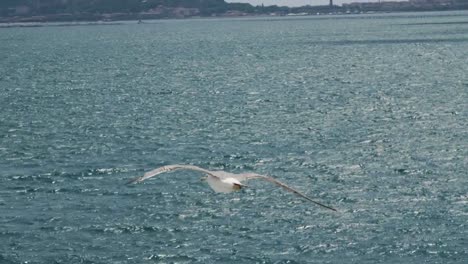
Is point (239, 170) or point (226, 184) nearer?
point (226, 184)

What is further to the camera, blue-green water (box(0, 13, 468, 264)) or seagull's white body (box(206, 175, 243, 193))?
blue-green water (box(0, 13, 468, 264))

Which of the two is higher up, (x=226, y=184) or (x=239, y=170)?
(x=226, y=184)

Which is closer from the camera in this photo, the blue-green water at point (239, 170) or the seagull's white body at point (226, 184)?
the seagull's white body at point (226, 184)

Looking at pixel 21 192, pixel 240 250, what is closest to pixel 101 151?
pixel 21 192

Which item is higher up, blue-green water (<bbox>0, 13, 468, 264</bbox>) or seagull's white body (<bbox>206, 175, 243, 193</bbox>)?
seagull's white body (<bbox>206, 175, 243, 193</bbox>)

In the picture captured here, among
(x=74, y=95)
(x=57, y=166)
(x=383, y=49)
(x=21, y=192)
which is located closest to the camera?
(x=21, y=192)

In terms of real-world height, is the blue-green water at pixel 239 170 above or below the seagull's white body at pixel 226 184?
below

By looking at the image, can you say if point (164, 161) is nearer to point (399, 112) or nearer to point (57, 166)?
point (57, 166)

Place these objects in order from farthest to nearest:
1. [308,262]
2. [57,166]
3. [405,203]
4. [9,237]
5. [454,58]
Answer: [454,58]
[57,166]
[405,203]
[9,237]
[308,262]
